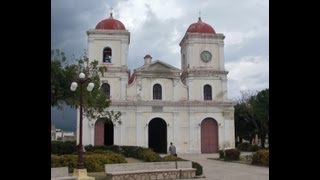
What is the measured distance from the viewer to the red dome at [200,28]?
127ft

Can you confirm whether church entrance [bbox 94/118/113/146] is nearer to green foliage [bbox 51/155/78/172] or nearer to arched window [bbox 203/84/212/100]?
arched window [bbox 203/84/212/100]

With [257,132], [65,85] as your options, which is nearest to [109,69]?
[65,85]

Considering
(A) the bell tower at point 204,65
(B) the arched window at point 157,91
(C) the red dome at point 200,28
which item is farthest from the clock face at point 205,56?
(B) the arched window at point 157,91

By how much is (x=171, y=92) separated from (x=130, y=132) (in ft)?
16.1

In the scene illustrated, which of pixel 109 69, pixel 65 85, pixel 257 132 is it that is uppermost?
pixel 109 69

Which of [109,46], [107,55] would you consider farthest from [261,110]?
[109,46]

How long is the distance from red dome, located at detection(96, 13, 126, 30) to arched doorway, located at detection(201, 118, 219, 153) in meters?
10.9

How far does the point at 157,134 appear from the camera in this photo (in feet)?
127

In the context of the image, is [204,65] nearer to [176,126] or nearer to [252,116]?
[176,126]

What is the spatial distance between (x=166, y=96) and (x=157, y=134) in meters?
3.90

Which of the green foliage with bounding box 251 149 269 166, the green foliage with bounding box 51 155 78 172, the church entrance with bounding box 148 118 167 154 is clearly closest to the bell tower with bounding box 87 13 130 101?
A: the church entrance with bounding box 148 118 167 154
